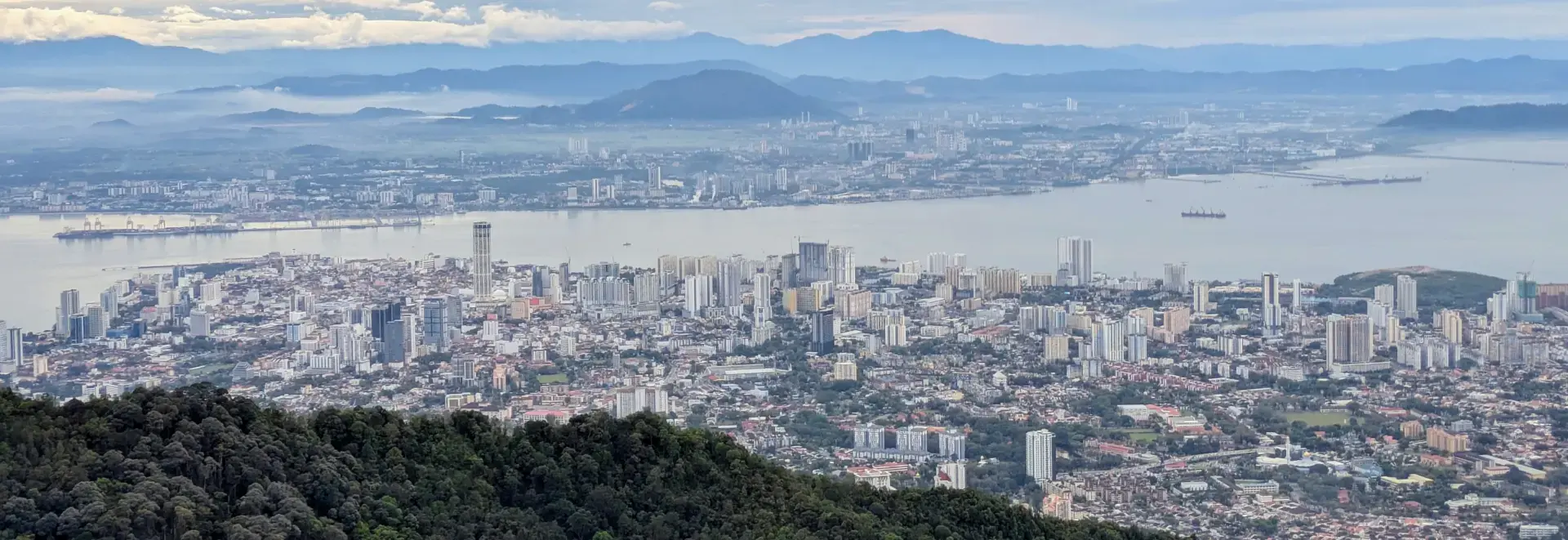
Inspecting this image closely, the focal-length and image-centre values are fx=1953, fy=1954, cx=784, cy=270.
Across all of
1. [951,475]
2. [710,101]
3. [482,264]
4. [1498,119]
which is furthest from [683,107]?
[951,475]

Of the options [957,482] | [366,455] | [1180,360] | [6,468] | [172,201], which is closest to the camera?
[6,468]

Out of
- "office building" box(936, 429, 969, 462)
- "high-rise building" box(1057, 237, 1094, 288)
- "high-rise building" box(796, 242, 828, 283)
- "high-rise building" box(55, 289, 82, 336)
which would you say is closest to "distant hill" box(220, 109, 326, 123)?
"high-rise building" box(796, 242, 828, 283)

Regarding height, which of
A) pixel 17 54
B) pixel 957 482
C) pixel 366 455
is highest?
pixel 17 54

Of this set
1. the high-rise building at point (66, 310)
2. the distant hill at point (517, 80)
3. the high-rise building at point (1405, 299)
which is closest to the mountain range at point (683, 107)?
the distant hill at point (517, 80)

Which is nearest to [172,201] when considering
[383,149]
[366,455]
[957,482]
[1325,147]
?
[383,149]

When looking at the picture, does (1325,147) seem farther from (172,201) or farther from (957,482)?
(957,482)

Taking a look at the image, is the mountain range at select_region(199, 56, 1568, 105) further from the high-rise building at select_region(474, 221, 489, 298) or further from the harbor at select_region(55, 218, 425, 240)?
the high-rise building at select_region(474, 221, 489, 298)
